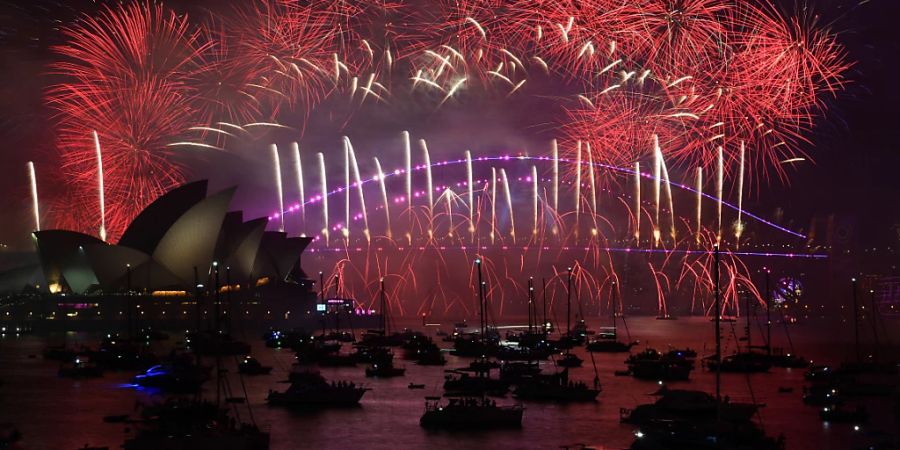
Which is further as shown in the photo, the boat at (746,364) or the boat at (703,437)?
the boat at (746,364)

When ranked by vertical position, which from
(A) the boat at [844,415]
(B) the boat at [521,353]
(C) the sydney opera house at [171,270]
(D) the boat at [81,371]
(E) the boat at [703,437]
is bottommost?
(A) the boat at [844,415]

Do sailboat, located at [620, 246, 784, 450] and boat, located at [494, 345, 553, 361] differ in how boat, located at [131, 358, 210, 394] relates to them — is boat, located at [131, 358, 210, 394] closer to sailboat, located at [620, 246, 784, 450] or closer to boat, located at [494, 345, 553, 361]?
sailboat, located at [620, 246, 784, 450]

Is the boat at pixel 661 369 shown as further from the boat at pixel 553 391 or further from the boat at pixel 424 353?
the boat at pixel 424 353

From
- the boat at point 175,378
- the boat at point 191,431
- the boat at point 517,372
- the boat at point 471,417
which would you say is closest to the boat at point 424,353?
the boat at point 517,372

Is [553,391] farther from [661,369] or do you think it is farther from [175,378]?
[175,378]

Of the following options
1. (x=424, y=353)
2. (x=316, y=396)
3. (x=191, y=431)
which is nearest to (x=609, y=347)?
(x=424, y=353)
